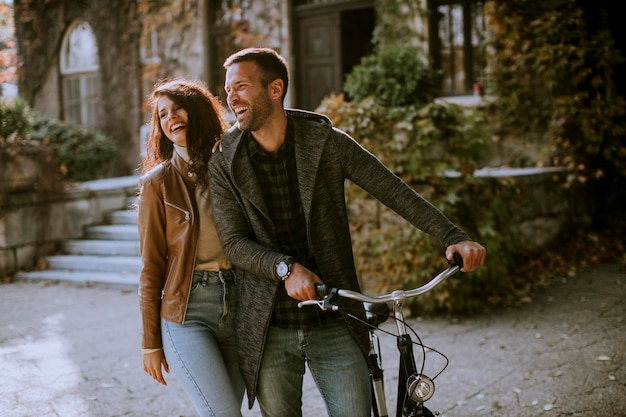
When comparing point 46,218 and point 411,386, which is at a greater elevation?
point 46,218

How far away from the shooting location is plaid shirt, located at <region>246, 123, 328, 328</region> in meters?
2.52

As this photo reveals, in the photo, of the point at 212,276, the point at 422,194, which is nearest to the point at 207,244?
the point at 212,276

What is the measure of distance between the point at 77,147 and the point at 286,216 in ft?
35.4

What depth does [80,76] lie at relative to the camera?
51.0 feet

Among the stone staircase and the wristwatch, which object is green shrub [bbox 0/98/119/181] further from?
the wristwatch

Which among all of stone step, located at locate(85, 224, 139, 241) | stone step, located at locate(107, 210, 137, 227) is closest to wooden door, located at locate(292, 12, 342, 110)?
stone step, located at locate(107, 210, 137, 227)

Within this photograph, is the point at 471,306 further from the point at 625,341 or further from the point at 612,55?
the point at 612,55

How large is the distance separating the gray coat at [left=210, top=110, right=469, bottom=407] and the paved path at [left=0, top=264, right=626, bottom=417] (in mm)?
1966

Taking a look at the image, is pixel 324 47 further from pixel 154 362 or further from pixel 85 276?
pixel 154 362

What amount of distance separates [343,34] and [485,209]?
6679 mm

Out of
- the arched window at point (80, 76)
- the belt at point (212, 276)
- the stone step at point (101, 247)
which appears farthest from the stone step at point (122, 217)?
the belt at point (212, 276)

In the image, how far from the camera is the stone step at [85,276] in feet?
26.1

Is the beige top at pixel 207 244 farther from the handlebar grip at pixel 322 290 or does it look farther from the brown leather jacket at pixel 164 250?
the handlebar grip at pixel 322 290

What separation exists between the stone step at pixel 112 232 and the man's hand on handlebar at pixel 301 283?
6.99m
